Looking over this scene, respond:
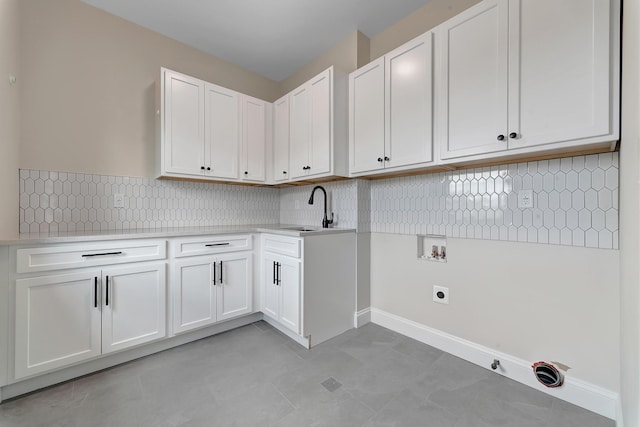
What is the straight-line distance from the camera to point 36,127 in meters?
1.96

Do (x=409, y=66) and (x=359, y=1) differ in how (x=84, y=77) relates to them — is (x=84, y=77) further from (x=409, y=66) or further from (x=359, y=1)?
(x=409, y=66)

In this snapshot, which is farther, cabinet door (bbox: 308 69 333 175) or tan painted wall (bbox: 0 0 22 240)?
cabinet door (bbox: 308 69 333 175)

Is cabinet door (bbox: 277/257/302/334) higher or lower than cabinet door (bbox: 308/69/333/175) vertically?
lower

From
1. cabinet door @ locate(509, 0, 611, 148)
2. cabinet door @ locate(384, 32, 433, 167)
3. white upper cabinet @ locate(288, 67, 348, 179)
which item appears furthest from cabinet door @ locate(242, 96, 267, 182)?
cabinet door @ locate(509, 0, 611, 148)

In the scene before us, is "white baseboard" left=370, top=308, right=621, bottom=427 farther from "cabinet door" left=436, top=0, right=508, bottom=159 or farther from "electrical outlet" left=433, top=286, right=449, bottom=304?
"cabinet door" left=436, top=0, right=508, bottom=159

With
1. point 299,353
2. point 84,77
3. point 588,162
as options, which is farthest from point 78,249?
point 588,162

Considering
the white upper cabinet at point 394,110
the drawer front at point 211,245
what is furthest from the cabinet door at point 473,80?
the drawer front at point 211,245

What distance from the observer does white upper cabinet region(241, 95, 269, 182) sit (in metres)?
2.71

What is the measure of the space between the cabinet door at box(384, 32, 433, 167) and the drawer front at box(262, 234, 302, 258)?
3.11 feet

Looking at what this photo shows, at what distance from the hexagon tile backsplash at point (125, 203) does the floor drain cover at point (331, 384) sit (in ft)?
6.27

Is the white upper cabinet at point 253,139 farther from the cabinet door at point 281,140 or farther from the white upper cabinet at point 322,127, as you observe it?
the white upper cabinet at point 322,127

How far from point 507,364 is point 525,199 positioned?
104 centimetres

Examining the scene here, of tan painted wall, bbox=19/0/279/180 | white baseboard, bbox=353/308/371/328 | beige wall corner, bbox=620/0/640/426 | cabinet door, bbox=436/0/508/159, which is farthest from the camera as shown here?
white baseboard, bbox=353/308/371/328

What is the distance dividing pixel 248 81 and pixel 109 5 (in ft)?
4.28
